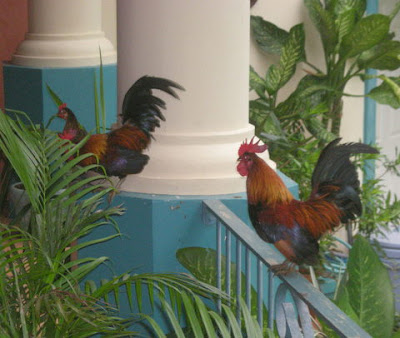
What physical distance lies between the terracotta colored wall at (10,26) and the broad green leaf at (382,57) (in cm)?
236

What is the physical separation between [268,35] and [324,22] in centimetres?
40

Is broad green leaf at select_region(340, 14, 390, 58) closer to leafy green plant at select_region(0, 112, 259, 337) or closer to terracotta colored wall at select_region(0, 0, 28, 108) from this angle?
terracotta colored wall at select_region(0, 0, 28, 108)

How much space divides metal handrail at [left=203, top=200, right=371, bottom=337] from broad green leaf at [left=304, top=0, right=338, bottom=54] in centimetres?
326

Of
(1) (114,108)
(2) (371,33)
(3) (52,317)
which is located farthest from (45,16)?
(3) (52,317)

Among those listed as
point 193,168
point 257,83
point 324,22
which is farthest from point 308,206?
point 324,22

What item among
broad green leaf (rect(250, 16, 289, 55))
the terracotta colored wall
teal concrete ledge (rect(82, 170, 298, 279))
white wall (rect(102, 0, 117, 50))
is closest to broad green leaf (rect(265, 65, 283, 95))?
broad green leaf (rect(250, 16, 289, 55))

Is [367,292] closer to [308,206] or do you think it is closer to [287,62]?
[308,206]

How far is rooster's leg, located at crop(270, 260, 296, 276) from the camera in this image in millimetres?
2357

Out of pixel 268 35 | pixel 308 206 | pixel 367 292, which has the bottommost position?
pixel 367 292

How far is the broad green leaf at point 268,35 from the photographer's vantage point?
5.86 metres

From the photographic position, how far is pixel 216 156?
303 centimetres

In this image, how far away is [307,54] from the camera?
6.39 m

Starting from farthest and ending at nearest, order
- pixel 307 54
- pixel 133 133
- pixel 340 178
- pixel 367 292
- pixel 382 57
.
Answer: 1. pixel 307 54
2. pixel 382 57
3. pixel 133 133
4. pixel 367 292
5. pixel 340 178

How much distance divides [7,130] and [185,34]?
0.83m
